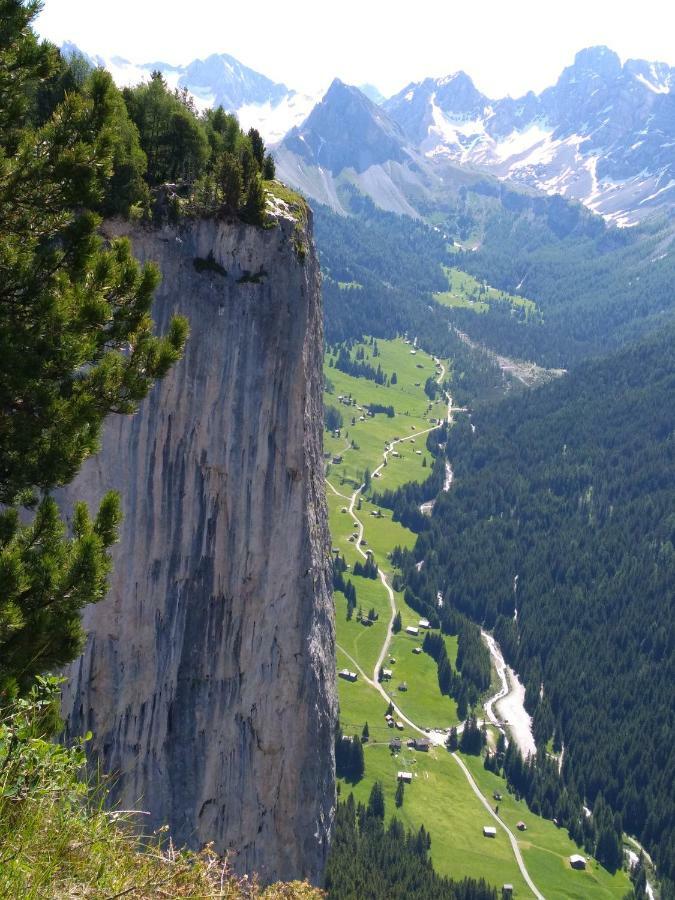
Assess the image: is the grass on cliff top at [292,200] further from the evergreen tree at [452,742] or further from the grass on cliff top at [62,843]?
the evergreen tree at [452,742]

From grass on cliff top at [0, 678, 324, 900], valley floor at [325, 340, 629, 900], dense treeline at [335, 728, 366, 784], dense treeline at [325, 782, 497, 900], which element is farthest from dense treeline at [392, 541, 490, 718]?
grass on cliff top at [0, 678, 324, 900]

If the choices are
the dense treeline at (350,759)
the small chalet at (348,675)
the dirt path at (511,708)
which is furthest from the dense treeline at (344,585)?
the dense treeline at (350,759)

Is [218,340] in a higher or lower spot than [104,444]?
higher

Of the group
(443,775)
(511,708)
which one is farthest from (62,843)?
(511,708)

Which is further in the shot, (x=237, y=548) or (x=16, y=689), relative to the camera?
(x=237, y=548)

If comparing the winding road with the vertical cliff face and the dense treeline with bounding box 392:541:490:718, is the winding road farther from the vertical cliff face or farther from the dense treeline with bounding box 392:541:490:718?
the vertical cliff face

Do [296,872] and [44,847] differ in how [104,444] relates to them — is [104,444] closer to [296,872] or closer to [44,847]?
[44,847]

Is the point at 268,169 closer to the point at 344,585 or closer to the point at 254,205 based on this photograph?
the point at 254,205

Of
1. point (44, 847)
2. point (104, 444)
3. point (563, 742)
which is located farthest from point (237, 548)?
point (563, 742)
